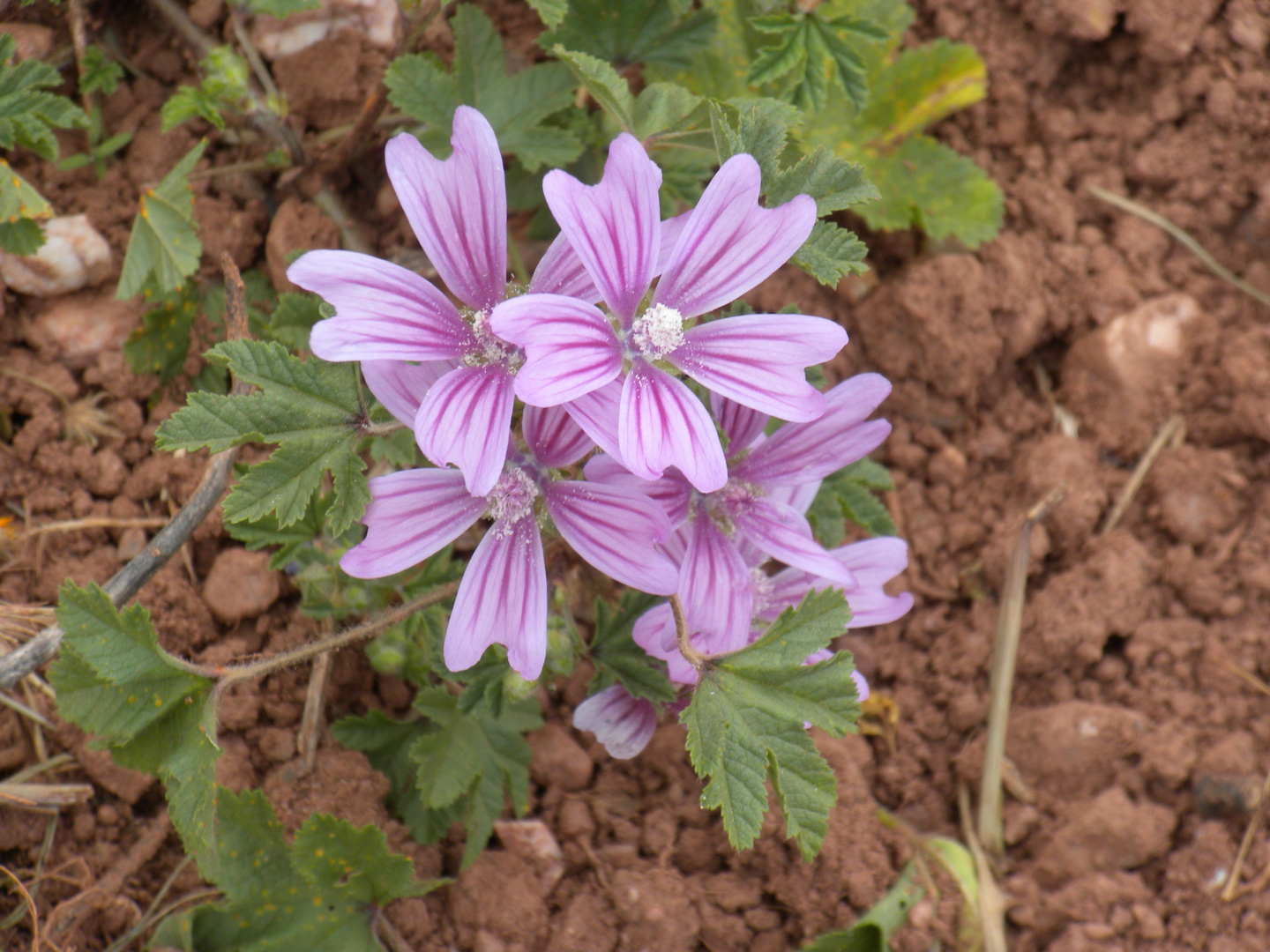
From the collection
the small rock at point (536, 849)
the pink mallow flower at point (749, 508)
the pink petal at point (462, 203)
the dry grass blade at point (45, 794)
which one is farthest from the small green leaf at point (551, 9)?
the dry grass blade at point (45, 794)

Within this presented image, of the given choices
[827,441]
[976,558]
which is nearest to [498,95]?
[827,441]

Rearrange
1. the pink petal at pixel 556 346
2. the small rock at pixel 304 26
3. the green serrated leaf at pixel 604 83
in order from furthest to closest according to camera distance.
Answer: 1. the small rock at pixel 304 26
2. the green serrated leaf at pixel 604 83
3. the pink petal at pixel 556 346

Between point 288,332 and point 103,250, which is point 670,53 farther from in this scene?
point 103,250

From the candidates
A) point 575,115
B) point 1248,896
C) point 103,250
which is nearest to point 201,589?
point 103,250

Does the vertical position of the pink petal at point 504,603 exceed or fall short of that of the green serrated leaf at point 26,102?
it falls short

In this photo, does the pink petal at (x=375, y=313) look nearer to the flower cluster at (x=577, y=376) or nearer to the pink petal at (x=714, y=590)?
the flower cluster at (x=577, y=376)

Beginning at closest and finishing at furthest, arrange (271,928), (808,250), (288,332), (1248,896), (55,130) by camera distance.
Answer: (808,250), (271,928), (288,332), (1248,896), (55,130)
